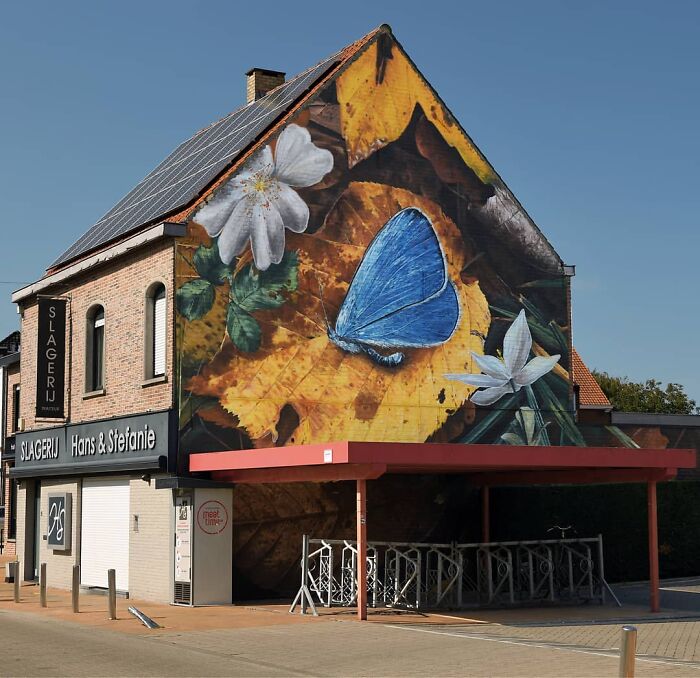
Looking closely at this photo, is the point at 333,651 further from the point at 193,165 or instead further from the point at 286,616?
the point at 193,165

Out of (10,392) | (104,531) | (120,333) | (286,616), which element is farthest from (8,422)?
(286,616)

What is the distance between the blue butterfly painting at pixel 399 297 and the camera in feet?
87.2

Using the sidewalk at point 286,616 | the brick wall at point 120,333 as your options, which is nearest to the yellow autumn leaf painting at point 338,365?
the brick wall at point 120,333

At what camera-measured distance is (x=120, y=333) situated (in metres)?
26.5

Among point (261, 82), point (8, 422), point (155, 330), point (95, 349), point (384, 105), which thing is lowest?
point (8, 422)

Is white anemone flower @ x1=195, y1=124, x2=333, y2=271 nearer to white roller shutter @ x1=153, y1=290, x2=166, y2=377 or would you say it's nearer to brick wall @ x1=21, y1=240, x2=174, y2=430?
brick wall @ x1=21, y1=240, x2=174, y2=430

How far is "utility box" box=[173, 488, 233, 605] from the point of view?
22.9 m

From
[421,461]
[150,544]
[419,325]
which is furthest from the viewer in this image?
[419,325]

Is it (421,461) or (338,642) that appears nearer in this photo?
(338,642)

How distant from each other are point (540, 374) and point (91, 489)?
11295mm

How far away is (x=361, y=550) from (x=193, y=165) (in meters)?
12.7

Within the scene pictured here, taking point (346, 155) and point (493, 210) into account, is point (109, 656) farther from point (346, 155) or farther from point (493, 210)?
point (493, 210)

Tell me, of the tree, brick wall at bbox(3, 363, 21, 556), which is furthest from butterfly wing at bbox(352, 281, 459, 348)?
the tree

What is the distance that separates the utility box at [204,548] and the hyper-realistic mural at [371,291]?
1.30m
